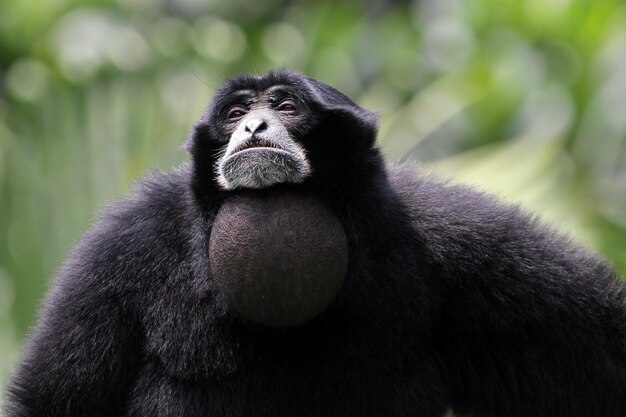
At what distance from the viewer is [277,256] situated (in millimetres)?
4398

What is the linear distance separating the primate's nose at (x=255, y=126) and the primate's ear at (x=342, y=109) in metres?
0.28

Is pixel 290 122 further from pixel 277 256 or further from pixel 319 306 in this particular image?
pixel 319 306

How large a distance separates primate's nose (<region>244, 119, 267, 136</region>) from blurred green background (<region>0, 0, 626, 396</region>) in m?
1.38

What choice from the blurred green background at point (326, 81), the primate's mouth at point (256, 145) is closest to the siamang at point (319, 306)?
the primate's mouth at point (256, 145)

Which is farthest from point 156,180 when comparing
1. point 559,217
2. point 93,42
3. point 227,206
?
point 93,42

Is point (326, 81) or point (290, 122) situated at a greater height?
point (326, 81)

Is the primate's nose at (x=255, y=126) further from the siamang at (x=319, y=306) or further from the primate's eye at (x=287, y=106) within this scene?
the primate's eye at (x=287, y=106)

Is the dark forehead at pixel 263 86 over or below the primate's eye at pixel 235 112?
over

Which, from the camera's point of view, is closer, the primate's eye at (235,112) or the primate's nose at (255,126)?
the primate's nose at (255,126)

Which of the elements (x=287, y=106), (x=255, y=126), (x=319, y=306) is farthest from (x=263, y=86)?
(x=319, y=306)

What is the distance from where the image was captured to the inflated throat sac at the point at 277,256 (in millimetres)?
4410

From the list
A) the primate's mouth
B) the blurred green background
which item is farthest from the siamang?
the blurred green background

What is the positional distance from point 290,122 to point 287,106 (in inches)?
3.5

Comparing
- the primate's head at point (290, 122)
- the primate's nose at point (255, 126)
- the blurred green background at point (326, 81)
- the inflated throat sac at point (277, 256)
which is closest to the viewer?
the inflated throat sac at point (277, 256)
